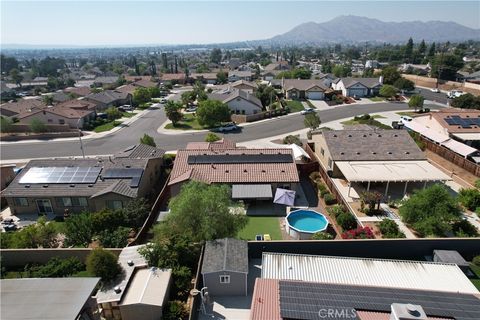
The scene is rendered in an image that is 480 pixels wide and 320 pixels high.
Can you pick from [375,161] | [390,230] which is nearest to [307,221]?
[390,230]

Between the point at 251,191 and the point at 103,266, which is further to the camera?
the point at 251,191

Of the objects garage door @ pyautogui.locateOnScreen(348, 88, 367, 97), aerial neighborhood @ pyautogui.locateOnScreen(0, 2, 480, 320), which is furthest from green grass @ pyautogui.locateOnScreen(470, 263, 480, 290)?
garage door @ pyautogui.locateOnScreen(348, 88, 367, 97)

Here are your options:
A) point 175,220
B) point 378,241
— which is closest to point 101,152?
point 175,220

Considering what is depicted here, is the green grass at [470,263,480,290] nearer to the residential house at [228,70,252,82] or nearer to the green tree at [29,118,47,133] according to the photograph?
the green tree at [29,118,47,133]

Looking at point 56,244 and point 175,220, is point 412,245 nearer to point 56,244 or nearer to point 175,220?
point 175,220

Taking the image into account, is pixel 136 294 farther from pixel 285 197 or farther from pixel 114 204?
pixel 285 197

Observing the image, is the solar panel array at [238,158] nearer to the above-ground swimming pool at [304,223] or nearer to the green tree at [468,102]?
the above-ground swimming pool at [304,223]
